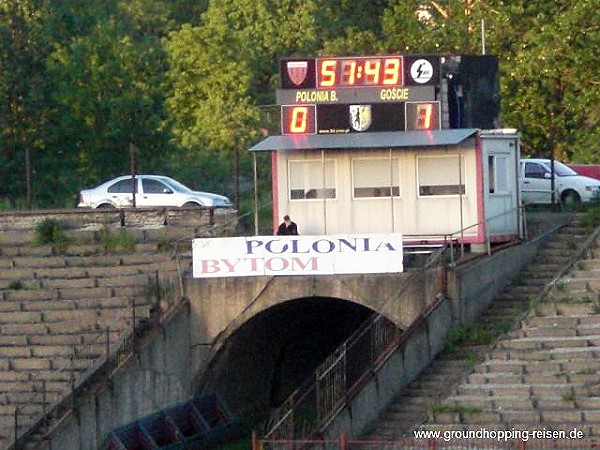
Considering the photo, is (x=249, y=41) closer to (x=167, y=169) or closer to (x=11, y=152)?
(x=167, y=169)

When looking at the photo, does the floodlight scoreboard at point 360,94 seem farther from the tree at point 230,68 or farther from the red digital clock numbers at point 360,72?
the tree at point 230,68

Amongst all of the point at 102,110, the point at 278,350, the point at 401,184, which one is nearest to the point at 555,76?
the point at 401,184

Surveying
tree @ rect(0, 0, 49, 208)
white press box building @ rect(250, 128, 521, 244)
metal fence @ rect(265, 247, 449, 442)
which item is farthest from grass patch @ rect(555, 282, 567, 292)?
tree @ rect(0, 0, 49, 208)

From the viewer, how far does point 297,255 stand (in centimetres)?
3234

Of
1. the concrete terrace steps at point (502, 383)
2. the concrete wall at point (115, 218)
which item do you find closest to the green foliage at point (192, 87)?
the concrete wall at point (115, 218)

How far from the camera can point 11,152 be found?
50.0 m

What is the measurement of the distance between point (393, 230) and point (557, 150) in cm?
1801

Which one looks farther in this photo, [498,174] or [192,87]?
[192,87]

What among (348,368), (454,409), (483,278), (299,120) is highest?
(299,120)

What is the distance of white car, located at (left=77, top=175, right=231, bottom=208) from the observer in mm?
43125

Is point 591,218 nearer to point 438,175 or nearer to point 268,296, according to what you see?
point 438,175

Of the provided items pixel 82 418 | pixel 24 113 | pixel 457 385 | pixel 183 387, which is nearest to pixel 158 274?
pixel 183 387

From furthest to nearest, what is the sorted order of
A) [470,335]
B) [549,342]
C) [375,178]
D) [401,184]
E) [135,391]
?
[375,178], [401,184], [470,335], [135,391], [549,342]

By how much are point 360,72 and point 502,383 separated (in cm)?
850
